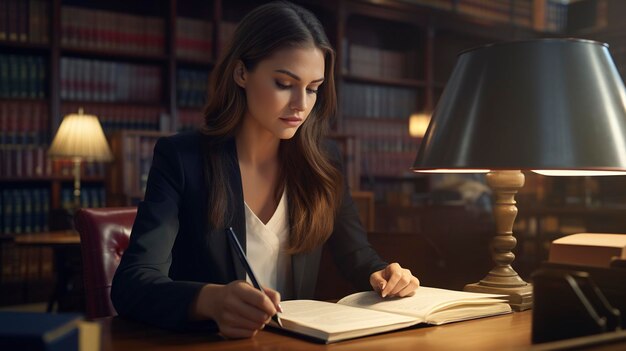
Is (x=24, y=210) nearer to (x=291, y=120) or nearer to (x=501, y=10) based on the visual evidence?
(x=291, y=120)

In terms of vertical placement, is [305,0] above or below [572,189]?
above

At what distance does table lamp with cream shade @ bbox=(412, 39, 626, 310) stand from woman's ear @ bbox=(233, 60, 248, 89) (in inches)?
18.1

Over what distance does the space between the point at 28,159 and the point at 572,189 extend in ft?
12.5

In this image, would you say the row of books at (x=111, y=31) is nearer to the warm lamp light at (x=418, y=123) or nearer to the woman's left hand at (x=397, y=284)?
the warm lamp light at (x=418, y=123)

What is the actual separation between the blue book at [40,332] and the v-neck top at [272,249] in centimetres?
82

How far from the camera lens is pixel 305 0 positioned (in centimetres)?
537

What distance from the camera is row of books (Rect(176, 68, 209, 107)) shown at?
16.4 feet

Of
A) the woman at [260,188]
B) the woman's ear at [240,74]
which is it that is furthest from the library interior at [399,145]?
the woman's ear at [240,74]

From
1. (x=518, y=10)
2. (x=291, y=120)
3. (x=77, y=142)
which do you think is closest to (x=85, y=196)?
(x=77, y=142)

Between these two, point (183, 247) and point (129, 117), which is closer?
point (183, 247)

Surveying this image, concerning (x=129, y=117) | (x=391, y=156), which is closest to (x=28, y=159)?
(x=129, y=117)

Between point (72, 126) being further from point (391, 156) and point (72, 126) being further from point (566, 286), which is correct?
point (566, 286)

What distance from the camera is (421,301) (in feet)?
3.71

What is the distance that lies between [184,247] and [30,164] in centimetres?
351
